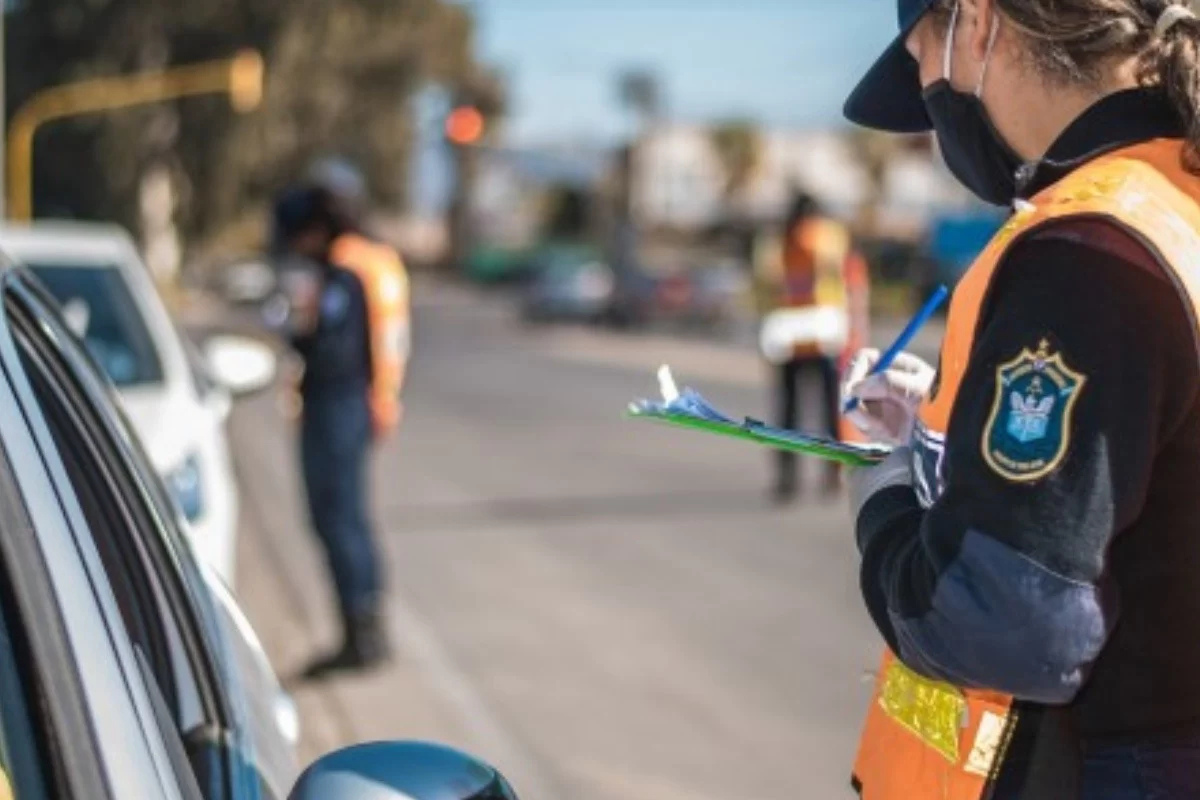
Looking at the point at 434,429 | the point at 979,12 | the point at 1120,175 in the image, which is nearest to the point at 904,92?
the point at 979,12

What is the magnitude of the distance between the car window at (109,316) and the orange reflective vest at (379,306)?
0.79 meters

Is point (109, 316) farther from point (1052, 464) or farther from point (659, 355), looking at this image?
point (659, 355)

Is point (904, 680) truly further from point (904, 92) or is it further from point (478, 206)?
point (478, 206)

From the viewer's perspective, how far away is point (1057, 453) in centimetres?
162

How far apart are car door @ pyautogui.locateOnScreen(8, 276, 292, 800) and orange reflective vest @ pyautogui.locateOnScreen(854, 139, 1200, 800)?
778 mm

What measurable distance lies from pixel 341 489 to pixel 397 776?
4967 millimetres

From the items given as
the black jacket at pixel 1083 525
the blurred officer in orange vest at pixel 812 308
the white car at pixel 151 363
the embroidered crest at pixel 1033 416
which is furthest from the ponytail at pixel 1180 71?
the blurred officer in orange vest at pixel 812 308

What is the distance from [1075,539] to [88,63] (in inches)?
1850

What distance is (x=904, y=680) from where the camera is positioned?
195cm

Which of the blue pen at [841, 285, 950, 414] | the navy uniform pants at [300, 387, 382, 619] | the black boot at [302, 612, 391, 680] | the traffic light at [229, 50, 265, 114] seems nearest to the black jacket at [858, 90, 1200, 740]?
the blue pen at [841, 285, 950, 414]

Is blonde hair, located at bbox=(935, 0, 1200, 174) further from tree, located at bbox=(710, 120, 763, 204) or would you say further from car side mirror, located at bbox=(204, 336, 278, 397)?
tree, located at bbox=(710, 120, 763, 204)

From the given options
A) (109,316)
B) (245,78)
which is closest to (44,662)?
(109,316)

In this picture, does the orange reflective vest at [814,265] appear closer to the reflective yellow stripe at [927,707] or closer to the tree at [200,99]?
the reflective yellow stripe at [927,707]

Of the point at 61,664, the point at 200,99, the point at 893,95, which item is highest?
the point at 893,95
